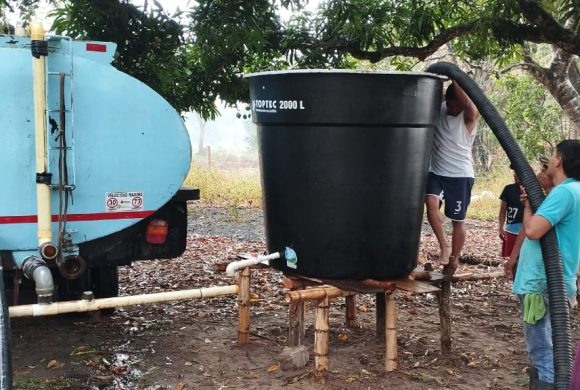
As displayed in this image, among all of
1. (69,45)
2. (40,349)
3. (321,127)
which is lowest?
(40,349)

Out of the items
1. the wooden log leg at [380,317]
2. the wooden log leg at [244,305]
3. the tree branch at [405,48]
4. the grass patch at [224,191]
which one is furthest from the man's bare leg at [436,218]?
the grass patch at [224,191]

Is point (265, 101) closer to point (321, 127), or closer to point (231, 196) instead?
point (321, 127)

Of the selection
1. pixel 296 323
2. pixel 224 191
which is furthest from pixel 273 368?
pixel 224 191

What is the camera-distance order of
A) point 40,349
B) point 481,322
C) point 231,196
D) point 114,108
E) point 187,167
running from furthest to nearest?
point 231,196, point 481,322, point 40,349, point 187,167, point 114,108

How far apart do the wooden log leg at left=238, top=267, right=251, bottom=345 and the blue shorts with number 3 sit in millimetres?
1264

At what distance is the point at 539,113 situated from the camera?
13.8m

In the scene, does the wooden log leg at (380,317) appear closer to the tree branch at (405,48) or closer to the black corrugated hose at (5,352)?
the black corrugated hose at (5,352)

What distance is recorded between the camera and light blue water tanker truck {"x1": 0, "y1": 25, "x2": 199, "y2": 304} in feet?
10.9

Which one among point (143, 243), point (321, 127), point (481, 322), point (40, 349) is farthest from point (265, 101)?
point (481, 322)

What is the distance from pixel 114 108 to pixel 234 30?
2247 mm

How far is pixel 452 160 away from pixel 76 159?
221cm

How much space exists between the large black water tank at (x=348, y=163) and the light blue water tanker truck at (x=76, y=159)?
28.2 inches

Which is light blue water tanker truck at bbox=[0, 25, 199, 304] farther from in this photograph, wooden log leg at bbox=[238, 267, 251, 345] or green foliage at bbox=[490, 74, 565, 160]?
green foliage at bbox=[490, 74, 565, 160]

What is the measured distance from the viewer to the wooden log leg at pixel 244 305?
4.23 metres
